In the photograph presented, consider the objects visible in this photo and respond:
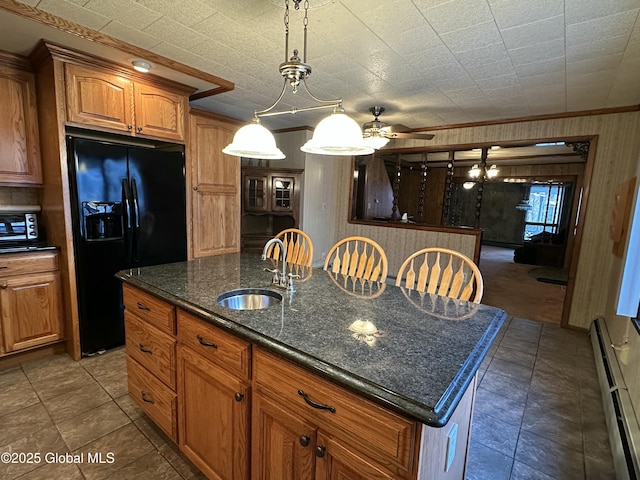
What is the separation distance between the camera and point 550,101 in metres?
3.13

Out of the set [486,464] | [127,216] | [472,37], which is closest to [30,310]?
[127,216]

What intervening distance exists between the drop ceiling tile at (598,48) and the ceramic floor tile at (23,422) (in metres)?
4.07

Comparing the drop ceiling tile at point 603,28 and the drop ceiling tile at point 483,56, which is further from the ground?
the drop ceiling tile at point 483,56

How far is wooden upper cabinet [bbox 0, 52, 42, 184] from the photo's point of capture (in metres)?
2.34

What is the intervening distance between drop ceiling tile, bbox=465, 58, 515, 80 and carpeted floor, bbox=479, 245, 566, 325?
9.51ft

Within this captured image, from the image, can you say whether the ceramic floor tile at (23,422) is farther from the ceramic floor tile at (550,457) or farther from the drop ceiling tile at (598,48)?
the drop ceiling tile at (598,48)

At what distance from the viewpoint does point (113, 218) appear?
258 centimetres

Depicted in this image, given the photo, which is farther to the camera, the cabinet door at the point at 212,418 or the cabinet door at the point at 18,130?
the cabinet door at the point at 18,130

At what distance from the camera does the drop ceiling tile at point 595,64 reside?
2.17m

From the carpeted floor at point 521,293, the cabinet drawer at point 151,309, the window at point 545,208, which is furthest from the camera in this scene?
the window at point 545,208

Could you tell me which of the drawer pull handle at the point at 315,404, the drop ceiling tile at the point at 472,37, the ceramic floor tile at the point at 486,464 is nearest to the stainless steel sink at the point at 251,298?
the drawer pull handle at the point at 315,404

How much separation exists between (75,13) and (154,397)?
2283 millimetres

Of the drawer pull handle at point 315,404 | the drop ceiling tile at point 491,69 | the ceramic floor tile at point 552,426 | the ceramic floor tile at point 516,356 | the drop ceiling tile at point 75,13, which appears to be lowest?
the ceramic floor tile at point 552,426

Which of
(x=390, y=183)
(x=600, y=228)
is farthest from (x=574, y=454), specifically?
(x=390, y=183)
